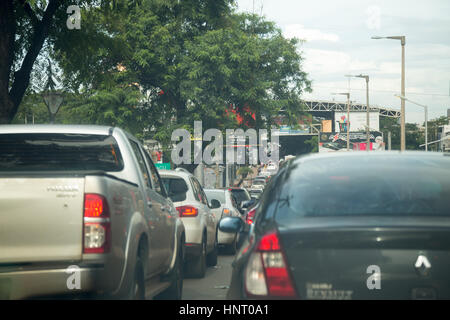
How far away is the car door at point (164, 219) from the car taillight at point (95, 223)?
6.87ft

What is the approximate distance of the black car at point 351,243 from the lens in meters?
3.84

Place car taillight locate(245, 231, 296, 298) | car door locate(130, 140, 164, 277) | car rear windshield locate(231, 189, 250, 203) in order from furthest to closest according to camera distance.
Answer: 1. car rear windshield locate(231, 189, 250, 203)
2. car door locate(130, 140, 164, 277)
3. car taillight locate(245, 231, 296, 298)

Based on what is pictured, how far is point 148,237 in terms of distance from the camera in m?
6.37

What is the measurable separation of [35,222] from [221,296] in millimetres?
4482

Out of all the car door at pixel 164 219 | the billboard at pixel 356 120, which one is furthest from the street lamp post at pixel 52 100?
the billboard at pixel 356 120

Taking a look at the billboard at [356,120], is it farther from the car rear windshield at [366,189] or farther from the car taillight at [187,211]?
the car rear windshield at [366,189]

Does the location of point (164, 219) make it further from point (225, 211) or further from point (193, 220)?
point (225, 211)

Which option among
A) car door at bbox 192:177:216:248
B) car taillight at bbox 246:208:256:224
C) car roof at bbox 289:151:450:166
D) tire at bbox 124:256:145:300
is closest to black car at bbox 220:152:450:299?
car roof at bbox 289:151:450:166

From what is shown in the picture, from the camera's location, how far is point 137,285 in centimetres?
584

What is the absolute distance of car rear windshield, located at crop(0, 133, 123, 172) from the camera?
6379mm

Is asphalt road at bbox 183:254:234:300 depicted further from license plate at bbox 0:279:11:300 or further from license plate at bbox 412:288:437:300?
license plate at bbox 412:288:437:300

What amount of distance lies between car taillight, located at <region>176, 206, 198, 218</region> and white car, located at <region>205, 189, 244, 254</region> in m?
4.04

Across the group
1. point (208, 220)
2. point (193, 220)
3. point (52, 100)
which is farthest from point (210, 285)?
point (52, 100)
